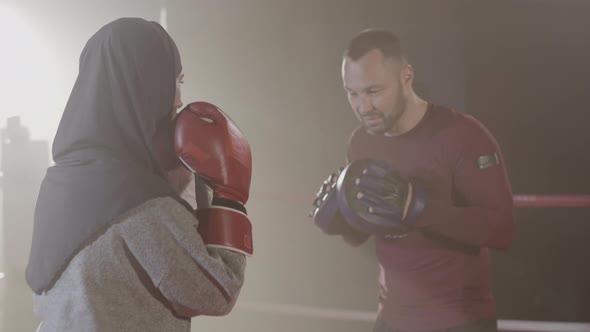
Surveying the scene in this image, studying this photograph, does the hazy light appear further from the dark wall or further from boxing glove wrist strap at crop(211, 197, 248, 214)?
the dark wall

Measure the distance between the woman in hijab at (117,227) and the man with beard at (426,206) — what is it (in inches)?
17.5

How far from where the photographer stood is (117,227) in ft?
2.98

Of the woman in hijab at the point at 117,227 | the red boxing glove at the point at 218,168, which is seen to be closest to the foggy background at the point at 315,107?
the red boxing glove at the point at 218,168

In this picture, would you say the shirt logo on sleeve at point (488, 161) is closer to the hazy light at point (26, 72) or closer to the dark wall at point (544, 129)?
the dark wall at point (544, 129)

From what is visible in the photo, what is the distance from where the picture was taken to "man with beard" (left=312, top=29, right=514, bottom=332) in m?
1.29

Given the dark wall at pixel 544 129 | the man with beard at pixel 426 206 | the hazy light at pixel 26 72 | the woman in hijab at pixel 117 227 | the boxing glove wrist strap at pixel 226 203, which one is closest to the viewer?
the woman in hijab at pixel 117 227

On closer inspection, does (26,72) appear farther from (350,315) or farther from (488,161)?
(488,161)

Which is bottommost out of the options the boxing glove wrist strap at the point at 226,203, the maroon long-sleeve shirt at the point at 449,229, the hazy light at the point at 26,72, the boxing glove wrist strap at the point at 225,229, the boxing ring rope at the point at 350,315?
the boxing ring rope at the point at 350,315

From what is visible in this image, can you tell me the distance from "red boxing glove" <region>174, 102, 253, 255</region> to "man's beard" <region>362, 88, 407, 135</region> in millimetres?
477

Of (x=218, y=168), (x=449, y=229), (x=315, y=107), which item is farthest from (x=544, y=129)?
(x=218, y=168)

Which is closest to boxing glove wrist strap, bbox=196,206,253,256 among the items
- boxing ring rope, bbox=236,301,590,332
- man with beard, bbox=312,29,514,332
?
man with beard, bbox=312,29,514,332

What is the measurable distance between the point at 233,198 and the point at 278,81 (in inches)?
26.4

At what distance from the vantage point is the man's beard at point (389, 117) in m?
1.41

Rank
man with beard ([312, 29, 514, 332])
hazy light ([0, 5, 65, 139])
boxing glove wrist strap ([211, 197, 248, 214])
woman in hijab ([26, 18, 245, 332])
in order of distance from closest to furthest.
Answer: woman in hijab ([26, 18, 245, 332]) < boxing glove wrist strap ([211, 197, 248, 214]) < man with beard ([312, 29, 514, 332]) < hazy light ([0, 5, 65, 139])
